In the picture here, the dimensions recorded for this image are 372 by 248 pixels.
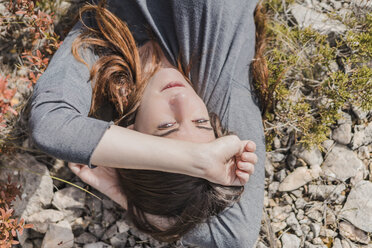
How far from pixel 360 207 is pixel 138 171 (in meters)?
2.52

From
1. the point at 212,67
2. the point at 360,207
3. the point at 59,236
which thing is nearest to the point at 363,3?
the point at 212,67

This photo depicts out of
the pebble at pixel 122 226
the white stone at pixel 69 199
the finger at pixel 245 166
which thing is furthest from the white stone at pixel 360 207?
the white stone at pixel 69 199

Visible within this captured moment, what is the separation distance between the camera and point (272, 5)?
4.18 m

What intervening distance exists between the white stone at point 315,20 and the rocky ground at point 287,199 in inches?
1.0

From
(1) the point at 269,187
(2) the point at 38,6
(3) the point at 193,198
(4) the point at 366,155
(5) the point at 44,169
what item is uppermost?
(2) the point at 38,6

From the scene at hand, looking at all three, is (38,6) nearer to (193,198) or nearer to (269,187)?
(193,198)

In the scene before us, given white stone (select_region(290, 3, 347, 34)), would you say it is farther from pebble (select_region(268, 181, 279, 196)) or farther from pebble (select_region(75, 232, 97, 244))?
pebble (select_region(75, 232, 97, 244))

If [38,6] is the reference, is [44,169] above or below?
below

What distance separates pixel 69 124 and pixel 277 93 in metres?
2.26

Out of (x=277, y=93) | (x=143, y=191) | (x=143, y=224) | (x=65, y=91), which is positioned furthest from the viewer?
(x=277, y=93)

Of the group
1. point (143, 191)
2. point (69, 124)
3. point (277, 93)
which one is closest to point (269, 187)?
point (277, 93)

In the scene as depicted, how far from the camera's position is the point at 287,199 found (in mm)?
3873

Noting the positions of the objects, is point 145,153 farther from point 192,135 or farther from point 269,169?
point 269,169

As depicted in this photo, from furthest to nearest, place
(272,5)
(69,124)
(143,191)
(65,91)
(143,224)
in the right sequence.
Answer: (272,5)
(143,224)
(143,191)
(65,91)
(69,124)
